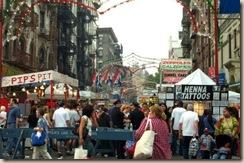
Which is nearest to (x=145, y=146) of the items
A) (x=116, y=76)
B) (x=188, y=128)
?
(x=188, y=128)

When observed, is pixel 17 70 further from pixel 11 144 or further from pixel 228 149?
pixel 228 149

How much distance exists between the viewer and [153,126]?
31.6ft

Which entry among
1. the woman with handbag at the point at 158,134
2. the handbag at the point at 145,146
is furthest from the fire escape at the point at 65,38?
the handbag at the point at 145,146

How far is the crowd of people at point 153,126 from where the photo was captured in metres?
9.80

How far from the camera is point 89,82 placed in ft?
262

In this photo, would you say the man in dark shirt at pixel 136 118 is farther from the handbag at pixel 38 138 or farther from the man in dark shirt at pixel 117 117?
the handbag at pixel 38 138

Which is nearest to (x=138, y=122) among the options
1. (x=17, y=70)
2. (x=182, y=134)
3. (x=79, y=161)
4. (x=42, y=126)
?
(x=182, y=134)

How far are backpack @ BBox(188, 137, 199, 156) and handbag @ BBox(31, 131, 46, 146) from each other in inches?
142

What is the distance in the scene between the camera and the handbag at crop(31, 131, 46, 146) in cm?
1248

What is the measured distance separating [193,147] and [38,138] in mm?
3852

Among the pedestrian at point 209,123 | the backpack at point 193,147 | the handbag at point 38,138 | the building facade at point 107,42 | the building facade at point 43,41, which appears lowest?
the backpack at point 193,147

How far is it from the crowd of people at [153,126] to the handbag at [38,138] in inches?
4.5

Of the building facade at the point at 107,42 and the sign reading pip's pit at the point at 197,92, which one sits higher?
the building facade at the point at 107,42

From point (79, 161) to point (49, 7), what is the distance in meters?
41.2
